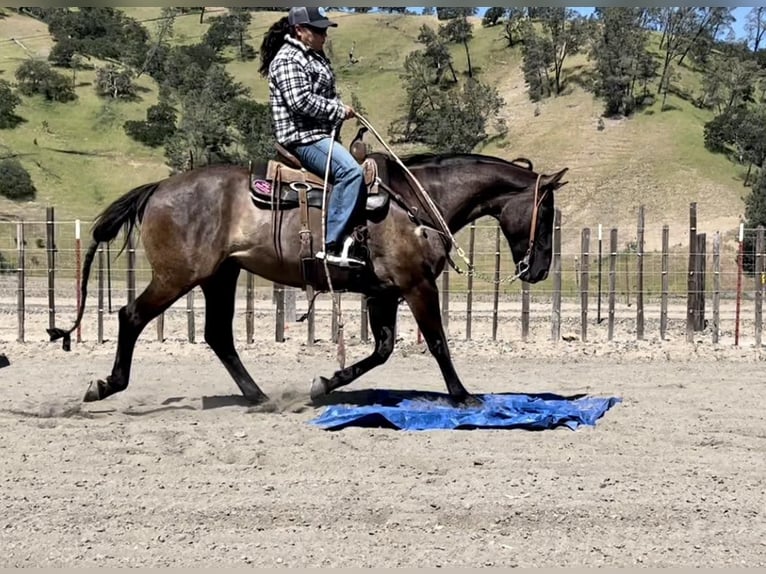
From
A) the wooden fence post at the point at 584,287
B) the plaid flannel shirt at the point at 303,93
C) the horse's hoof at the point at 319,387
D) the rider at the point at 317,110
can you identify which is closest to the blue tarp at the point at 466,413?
the horse's hoof at the point at 319,387

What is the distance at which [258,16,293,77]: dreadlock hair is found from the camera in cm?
655

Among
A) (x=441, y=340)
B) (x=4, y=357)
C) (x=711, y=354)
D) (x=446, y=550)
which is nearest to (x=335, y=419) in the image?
(x=441, y=340)

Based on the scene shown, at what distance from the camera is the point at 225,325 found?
737cm

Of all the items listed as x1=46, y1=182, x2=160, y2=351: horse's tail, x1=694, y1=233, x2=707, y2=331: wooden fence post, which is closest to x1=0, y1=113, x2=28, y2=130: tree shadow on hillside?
x1=694, y1=233, x2=707, y2=331: wooden fence post

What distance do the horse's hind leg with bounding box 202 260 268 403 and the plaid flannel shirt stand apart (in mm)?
1411

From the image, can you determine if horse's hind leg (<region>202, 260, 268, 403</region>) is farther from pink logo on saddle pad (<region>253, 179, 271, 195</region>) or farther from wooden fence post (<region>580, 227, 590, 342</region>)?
wooden fence post (<region>580, 227, 590, 342</region>)

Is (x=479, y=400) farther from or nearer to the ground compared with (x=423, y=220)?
nearer to the ground

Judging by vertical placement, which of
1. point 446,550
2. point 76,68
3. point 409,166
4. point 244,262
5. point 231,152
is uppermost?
point 76,68

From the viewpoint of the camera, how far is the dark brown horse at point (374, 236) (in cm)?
644

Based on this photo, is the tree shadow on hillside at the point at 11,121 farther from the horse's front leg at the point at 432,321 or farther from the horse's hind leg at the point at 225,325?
the horse's front leg at the point at 432,321

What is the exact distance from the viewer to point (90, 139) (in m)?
52.7

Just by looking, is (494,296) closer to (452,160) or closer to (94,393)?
(452,160)

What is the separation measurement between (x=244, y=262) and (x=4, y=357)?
4.94 m

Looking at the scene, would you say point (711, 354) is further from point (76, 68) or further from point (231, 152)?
point (76, 68)
